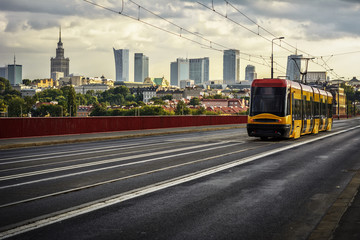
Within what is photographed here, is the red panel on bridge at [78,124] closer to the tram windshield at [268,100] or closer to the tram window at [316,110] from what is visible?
the tram windshield at [268,100]

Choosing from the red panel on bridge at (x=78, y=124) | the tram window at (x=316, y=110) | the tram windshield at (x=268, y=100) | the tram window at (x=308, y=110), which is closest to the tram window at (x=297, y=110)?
the tram windshield at (x=268, y=100)

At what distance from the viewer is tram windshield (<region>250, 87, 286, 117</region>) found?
23.1 m

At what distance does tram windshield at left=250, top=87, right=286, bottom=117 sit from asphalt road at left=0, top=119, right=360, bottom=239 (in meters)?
9.31

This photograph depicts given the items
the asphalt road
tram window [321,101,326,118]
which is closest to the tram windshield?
the asphalt road

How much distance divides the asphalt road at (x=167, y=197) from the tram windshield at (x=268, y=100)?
9.31m

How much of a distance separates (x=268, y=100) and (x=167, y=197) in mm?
16276

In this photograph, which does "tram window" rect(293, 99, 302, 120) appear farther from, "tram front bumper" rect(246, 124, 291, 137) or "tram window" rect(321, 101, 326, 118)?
"tram window" rect(321, 101, 326, 118)

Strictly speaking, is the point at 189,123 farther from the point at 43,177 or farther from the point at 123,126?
the point at 43,177

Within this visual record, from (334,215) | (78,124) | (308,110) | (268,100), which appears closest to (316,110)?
(308,110)

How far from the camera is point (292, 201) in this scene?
7824mm

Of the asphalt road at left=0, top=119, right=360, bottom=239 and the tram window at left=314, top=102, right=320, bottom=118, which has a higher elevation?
the tram window at left=314, top=102, right=320, bottom=118

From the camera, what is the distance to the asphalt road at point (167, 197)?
231 inches

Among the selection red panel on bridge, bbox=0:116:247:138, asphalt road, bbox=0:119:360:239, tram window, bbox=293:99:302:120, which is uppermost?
tram window, bbox=293:99:302:120

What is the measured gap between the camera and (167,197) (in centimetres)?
792
